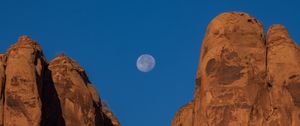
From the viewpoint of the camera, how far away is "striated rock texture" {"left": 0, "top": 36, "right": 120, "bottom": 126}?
187 ft

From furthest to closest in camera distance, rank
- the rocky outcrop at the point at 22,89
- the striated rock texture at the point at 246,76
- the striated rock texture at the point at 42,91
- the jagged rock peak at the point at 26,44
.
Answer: the jagged rock peak at the point at 26,44 < the striated rock texture at the point at 42,91 < the rocky outcrop at the point at 22,89 < the striated rock texture at the point at 246,76

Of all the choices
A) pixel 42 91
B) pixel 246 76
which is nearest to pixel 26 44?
pixel 42 91

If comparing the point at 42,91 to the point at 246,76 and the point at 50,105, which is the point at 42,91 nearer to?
the point at 50,105

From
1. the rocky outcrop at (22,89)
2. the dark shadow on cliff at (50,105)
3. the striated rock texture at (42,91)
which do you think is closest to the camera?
the rocky outcrop at (22,89)

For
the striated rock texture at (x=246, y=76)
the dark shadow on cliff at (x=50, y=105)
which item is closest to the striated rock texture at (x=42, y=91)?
the dark shadow on cliff at (x=50, y=105)

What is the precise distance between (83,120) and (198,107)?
8900mm

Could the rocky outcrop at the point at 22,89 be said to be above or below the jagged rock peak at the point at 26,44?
below

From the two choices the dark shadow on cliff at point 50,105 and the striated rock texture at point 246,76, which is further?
the dark shadow on cliff at point 50,105

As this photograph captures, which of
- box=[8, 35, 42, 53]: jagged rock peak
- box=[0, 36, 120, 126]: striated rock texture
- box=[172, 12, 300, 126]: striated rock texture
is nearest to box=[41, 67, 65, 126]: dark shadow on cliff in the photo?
box=[0, 36, 120, 126]: striated rock texture

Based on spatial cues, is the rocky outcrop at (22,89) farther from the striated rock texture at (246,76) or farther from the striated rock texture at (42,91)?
the striated rock texture at (246,76)

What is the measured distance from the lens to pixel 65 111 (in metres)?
63.3

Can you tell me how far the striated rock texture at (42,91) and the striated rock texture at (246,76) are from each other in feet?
29.7

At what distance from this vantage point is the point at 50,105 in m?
63.2

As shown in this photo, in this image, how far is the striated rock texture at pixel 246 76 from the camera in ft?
182
